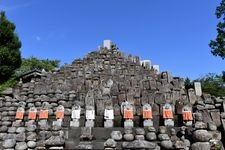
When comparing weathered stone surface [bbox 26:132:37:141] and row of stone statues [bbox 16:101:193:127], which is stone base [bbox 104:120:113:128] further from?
weathered stone surface [bbox 26:132:37:141]

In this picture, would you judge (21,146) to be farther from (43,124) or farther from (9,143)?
(43,124)

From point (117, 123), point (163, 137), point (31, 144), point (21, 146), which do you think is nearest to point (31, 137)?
point (31, 144)

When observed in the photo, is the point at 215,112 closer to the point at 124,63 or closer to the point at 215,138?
the point at 215,138

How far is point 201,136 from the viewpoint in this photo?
4.63 metres

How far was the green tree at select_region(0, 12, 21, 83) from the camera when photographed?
14.6 m

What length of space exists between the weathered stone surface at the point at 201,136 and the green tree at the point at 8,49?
13.0 meters

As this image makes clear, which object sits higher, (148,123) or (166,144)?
(148,123)

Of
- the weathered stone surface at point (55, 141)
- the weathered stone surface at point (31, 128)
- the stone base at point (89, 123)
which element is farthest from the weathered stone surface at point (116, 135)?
the weathered stone surface at point (31, 128)

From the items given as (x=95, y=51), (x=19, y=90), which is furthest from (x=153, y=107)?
(x=95, y=51)

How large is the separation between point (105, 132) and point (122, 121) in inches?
22.7

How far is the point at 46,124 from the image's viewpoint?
5.85 metres

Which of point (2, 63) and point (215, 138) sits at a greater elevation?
point (2, 63)

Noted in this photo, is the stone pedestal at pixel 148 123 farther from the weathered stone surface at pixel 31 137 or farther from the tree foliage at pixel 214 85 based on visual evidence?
the tree foliage at pixel 214 85

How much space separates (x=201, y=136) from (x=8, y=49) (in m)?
13.6
